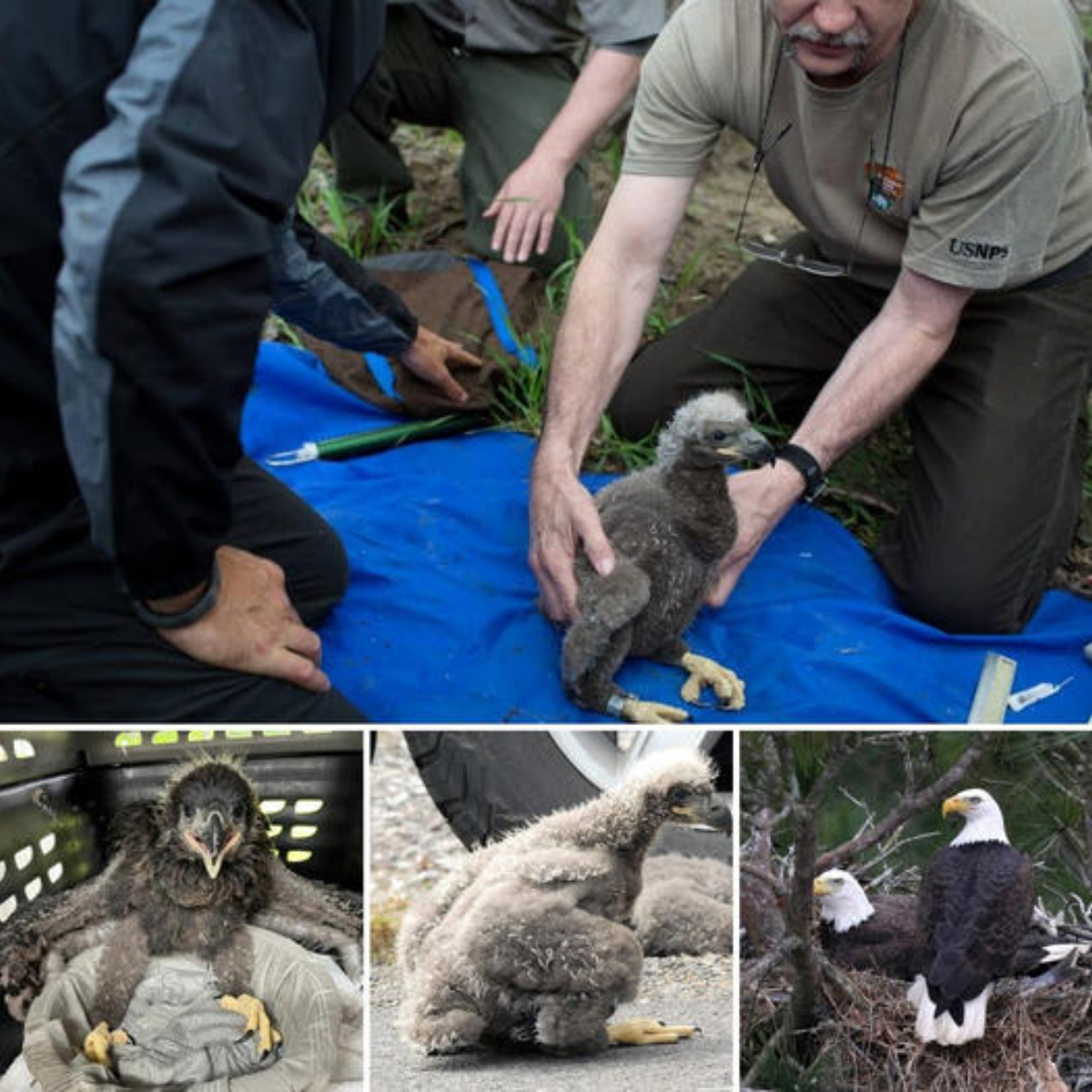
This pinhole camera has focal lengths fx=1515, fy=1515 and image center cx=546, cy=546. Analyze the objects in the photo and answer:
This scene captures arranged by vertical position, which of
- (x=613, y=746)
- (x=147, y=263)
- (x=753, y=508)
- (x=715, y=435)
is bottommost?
(x=753, y=508)

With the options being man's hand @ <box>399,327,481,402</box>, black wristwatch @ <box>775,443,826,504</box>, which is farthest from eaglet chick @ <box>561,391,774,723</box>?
man's hand @ <box>399,327,481,402</box>

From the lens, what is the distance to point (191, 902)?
7.50 ft

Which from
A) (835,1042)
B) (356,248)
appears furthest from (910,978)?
(356,248)

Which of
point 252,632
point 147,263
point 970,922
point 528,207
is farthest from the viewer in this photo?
point 528,207

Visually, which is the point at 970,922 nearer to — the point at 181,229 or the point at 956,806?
the point at 956,806

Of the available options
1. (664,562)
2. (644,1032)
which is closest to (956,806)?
(644,1032)

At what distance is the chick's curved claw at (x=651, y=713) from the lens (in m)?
3.43

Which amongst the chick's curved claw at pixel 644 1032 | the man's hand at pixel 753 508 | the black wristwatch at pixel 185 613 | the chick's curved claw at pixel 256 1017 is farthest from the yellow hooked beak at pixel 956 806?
the man's hand at pixel 753 508

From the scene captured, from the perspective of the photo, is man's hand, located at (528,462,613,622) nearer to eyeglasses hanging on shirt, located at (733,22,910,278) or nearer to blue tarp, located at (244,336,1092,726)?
blue tarp, located at (244,336,1092,726)

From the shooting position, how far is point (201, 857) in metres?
2.28

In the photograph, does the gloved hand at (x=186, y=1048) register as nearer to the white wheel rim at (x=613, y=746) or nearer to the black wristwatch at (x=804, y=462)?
the white wheel rim at (x=613, y=746)

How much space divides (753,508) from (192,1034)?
2118 millimetres

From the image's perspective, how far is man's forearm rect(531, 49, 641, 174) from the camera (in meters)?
5.09

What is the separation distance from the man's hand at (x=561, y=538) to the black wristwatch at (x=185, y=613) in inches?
38.3
